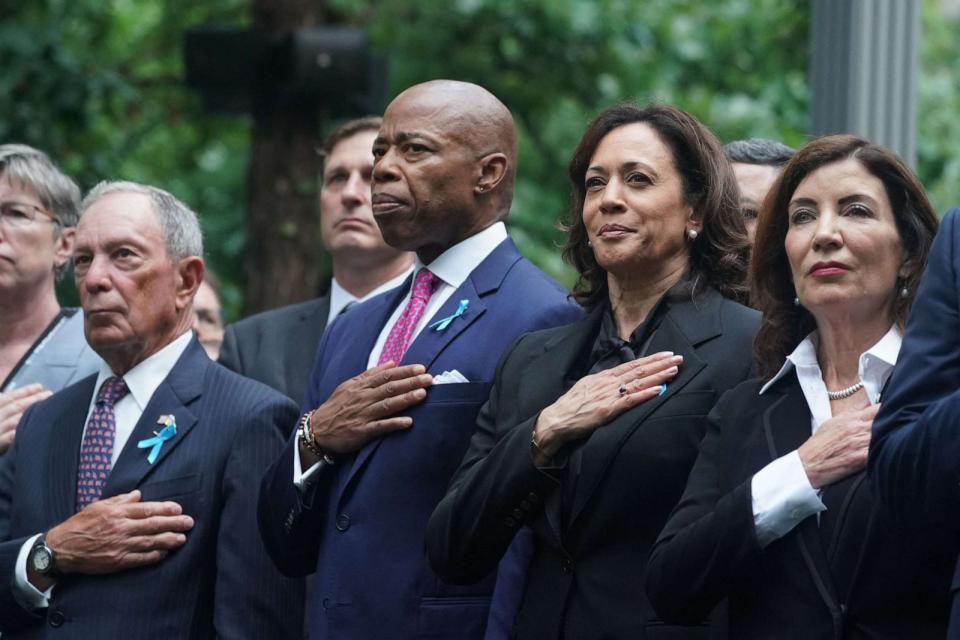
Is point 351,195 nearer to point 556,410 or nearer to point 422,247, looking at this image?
point 422,247

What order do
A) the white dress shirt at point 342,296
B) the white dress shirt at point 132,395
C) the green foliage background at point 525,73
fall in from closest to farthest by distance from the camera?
1. the white dress shirt at point 132,395
2. the white dress shirt at point 342,296
3. the green foliage background at point 525,73

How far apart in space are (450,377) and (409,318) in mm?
309

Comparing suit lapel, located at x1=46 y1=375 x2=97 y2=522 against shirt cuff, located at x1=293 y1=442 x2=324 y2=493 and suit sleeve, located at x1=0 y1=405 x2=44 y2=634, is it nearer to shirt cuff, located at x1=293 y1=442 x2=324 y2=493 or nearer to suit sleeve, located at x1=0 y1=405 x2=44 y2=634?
suit sleeve, located at x1=0 y1=405 x2=44 y2=634

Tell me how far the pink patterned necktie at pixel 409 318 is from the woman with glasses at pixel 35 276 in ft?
4.62

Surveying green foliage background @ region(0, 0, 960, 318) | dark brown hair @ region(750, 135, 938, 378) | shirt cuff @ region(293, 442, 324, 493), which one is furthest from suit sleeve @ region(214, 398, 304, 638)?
Answer: green foliage background @ region(0, 0, 960, 318)

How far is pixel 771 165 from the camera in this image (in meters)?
5.74

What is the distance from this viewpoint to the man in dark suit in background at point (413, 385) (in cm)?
468

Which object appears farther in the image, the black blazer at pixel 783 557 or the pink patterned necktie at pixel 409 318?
the pink patterned necktie at pixel 409 318

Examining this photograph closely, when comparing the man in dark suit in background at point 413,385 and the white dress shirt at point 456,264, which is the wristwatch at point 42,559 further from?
the white dress shirt at point 456,264

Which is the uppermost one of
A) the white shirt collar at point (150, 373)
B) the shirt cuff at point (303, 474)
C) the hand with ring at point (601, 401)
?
the hand with ring at point (601, 401)

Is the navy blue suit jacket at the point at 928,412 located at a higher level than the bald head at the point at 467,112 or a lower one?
lower

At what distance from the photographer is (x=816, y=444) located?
3859 millimetres

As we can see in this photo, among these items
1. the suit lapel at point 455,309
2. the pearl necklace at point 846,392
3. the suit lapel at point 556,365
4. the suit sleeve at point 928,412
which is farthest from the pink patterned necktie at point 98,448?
the suit sleeve at point 928,412

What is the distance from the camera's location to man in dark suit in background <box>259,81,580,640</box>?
4.68 metres
